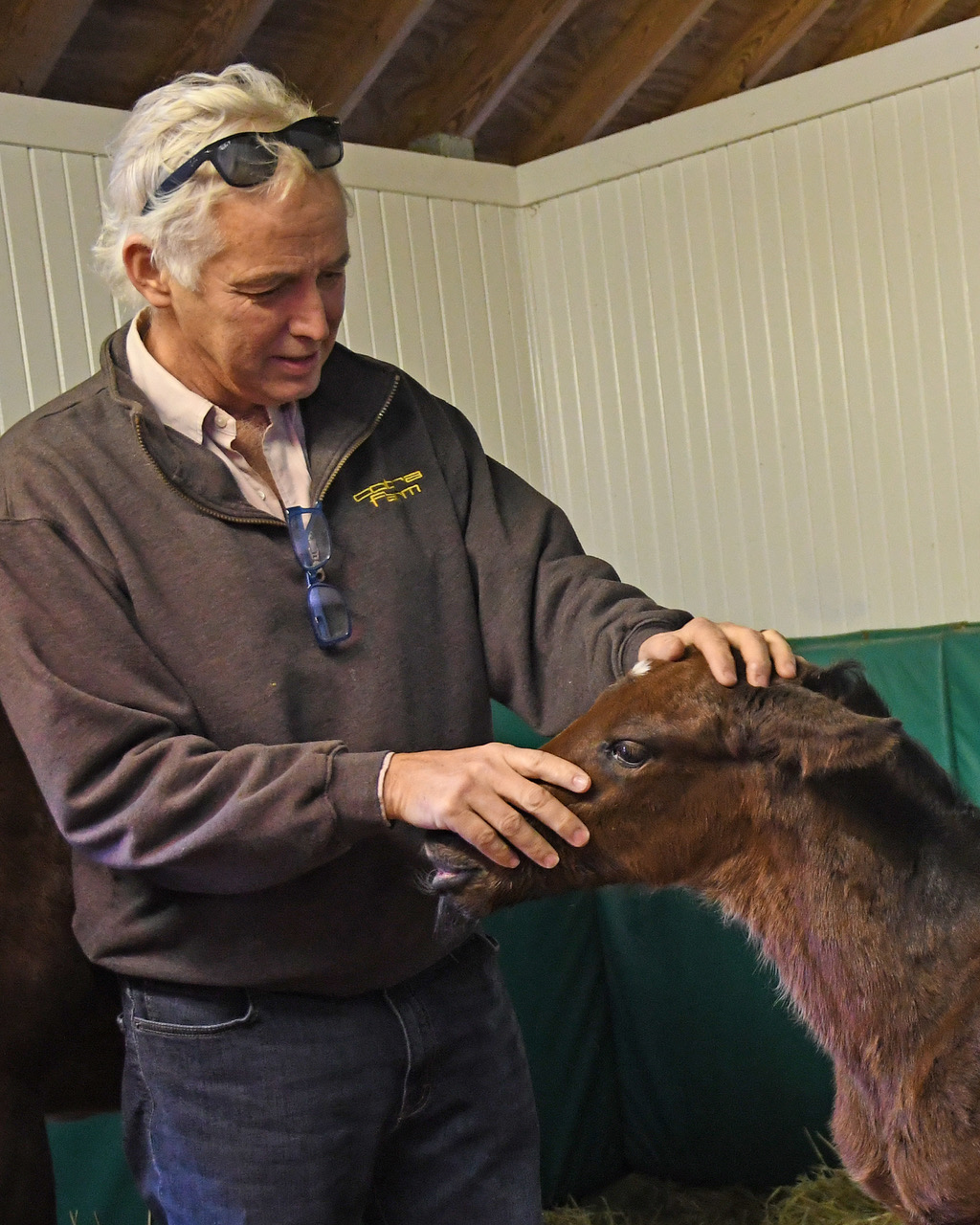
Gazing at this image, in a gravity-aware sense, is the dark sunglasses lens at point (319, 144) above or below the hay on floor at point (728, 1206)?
above

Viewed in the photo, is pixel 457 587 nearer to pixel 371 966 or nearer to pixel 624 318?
Answer: pixel 371 966

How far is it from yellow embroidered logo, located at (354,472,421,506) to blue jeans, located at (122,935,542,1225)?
0.65 metres

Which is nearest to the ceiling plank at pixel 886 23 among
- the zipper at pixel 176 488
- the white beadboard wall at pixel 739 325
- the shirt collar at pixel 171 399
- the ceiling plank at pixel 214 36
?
the white beadboard wall at pixel 739 325

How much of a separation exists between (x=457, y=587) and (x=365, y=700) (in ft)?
0.77

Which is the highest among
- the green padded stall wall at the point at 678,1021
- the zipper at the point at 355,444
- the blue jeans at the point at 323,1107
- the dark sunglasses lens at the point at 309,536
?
the zipper at the point at 355,444

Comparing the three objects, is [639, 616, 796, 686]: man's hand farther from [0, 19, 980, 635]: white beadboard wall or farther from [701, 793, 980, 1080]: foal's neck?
[0, 19, 980, 635]: white beadboard wall

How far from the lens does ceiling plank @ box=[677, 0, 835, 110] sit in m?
5.12

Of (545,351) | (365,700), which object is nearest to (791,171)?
(545,351)

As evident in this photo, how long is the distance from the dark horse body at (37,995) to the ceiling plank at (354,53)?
9.70 ft

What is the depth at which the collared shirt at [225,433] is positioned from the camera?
1.88m

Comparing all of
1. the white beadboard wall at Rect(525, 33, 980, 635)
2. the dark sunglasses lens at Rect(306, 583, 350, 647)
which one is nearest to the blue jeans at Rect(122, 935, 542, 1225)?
the dark sunglasses lens at Rect(306, 583, 350, 647)

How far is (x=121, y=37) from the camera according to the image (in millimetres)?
4184

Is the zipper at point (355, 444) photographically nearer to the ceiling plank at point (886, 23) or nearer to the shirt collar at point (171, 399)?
the shirt collar at point (171, 399)

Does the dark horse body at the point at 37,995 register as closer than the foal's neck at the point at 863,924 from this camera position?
No
